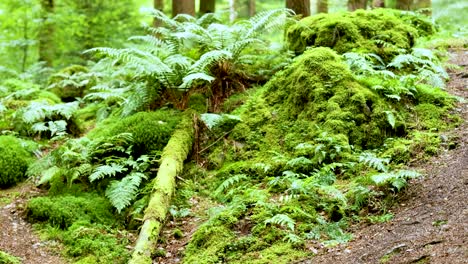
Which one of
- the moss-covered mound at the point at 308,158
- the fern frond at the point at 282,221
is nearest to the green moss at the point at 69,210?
the moss-covered mound at the point at 308,158

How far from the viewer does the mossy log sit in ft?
16.5

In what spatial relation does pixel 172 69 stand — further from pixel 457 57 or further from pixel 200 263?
pixel 457 57

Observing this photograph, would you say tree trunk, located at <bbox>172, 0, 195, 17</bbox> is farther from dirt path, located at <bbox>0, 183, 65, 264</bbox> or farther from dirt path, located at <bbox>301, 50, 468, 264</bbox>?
dirt path, located at <bbox>301, 50, 468, 264</bbox>

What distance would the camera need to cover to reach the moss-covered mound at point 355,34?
8.26m

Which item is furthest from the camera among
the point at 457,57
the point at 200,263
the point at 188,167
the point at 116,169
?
the point at 457,57

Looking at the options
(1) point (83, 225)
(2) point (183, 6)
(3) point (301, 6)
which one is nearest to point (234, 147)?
(1) point (83, 225)

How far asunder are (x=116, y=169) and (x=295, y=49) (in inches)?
169

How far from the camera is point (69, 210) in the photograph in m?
5.85

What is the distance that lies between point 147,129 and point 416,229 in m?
4.25

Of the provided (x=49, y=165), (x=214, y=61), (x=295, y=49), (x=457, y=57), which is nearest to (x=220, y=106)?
(x=214, y=61)

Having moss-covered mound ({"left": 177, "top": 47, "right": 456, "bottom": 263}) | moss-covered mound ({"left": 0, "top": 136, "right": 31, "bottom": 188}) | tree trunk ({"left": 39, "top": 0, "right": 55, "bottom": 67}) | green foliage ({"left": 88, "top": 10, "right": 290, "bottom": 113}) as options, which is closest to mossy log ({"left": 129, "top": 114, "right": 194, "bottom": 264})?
moss-covered mound ({"left": 177, "top": 47, "right": 456, "bottom": 263})

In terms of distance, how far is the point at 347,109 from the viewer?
21.5 ft

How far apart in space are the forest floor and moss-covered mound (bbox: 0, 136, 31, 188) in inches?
24.5

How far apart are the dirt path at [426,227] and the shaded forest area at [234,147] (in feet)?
0.49
